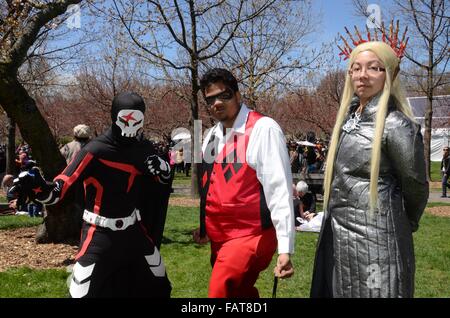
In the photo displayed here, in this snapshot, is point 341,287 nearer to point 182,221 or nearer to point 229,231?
point 229,231

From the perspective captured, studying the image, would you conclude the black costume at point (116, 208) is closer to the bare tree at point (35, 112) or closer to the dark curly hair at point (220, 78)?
the dark curly hair at point (220, 78)

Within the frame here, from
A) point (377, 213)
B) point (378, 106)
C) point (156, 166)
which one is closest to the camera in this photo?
point (377, 213)

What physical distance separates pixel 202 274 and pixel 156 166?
3.04m

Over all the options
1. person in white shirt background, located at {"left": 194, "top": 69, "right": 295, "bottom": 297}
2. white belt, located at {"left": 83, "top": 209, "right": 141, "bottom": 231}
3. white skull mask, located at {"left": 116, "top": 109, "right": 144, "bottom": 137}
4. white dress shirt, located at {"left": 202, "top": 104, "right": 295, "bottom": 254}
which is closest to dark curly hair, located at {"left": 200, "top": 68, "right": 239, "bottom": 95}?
person in white shirt background, located at {"left": 194, "top": 69, "right": 295, "bottom": 297}

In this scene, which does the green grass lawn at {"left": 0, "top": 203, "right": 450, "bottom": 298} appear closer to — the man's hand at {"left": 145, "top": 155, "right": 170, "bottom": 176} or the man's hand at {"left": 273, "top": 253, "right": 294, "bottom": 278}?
the man's hand at {"left": 145, "top": 155, "right": 170, "bottom": 176}

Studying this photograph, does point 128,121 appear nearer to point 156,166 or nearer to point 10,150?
point 156,166

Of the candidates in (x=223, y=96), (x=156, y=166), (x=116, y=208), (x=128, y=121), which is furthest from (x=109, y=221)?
(x=223, y=96)

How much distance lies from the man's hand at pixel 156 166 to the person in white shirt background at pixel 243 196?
1.44ft

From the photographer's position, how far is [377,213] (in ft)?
8.93

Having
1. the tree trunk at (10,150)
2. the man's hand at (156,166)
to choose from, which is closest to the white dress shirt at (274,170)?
the man's hand at (156,166)

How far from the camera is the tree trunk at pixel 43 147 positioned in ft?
23.4

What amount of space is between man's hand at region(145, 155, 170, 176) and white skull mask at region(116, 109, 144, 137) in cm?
23

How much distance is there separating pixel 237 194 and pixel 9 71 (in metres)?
5.23
